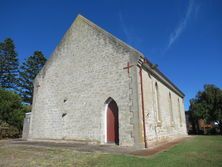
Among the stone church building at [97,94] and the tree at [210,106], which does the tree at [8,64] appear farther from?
the tree at [210,106]

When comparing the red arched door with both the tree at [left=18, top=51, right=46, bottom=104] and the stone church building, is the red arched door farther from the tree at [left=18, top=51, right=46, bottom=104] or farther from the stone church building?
the tree at [left=18, top=51, right=46, bottom=104]

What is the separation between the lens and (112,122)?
10914 mm

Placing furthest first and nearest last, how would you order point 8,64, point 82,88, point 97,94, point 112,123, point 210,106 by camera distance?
1. point 8,64
2. point 210,106
3. point 82,88
4. point 97,94
5. point 112,123

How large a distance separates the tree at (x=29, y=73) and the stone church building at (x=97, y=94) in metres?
23.2

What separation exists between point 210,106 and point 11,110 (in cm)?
2753

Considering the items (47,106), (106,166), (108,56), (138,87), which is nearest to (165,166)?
(106,166)

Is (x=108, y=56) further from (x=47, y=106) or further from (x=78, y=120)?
(x=47, y=106)

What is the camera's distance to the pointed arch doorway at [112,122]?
10.7 metres

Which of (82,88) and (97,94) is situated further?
(82,88)

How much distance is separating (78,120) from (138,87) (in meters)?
4.95

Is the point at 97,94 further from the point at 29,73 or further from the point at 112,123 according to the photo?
the point at 29,73

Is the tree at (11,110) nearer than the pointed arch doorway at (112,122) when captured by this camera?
No

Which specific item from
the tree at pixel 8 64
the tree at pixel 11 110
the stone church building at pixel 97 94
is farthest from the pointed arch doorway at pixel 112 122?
the tree at pixel 8 64

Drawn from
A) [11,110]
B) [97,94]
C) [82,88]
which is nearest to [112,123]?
[97,94]
